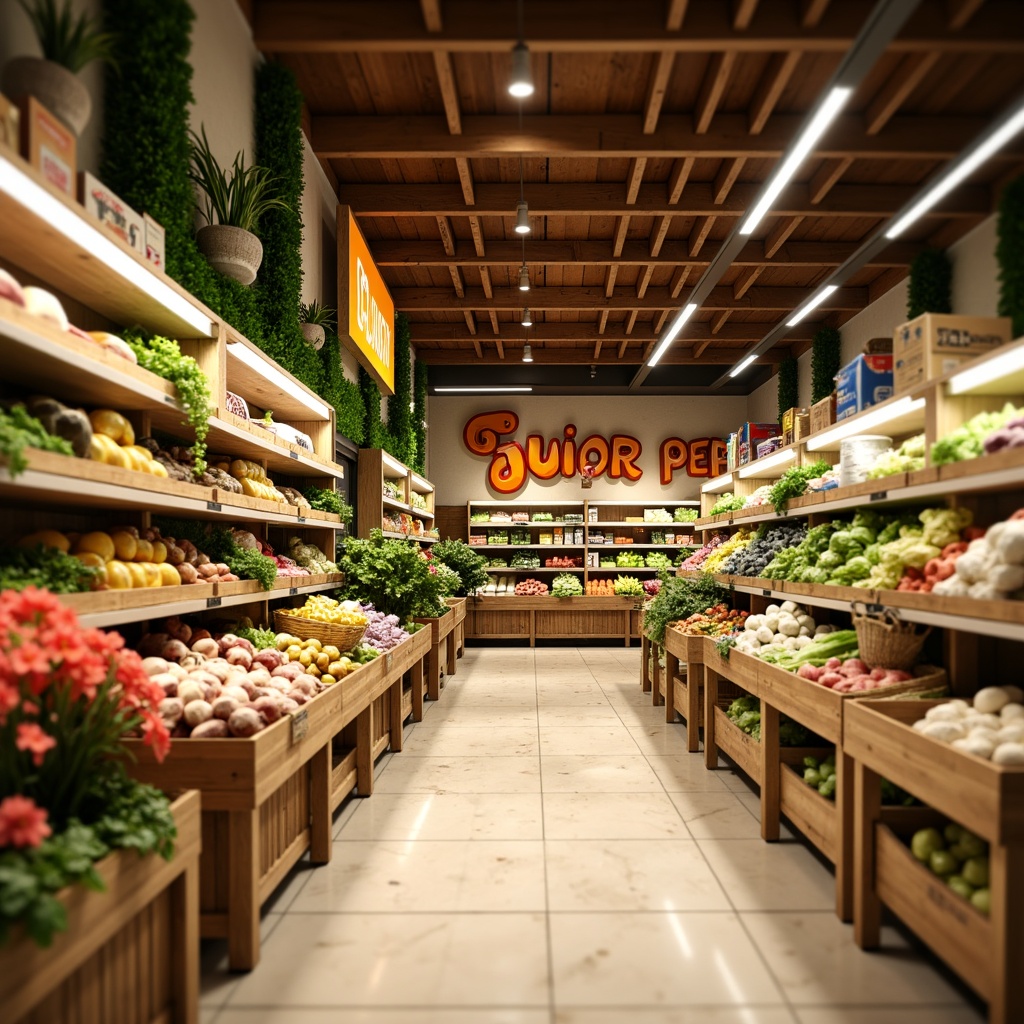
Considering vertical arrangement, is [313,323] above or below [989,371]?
above

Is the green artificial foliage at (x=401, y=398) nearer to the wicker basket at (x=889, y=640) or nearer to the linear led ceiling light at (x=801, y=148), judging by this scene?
the linear led ceiling light at (x=801, y=148)

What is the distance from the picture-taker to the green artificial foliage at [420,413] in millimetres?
11203

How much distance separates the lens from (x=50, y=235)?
2.37 meters

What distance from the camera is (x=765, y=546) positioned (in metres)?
5.61

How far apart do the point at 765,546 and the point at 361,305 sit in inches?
157

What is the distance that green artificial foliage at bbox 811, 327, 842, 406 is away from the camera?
31.8ft

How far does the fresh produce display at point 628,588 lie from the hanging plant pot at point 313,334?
Answer: 7033 mm

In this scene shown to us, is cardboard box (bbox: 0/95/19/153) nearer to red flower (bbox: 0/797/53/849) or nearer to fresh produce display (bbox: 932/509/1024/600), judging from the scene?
red flower (bbox: 0/797/53/849)

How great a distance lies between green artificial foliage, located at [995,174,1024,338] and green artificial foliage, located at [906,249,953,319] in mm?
652

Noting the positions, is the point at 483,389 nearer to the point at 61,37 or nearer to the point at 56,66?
the point at 61,37

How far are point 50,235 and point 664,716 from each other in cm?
574

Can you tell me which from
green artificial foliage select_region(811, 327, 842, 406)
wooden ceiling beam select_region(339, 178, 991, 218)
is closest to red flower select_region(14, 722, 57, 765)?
wooden ceiling beam select_region(339, 178, 991, 218)

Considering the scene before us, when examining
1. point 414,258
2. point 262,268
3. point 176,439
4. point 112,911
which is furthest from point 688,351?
point 112,911

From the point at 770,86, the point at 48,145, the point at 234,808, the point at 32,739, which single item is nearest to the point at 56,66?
the point at 48,145
